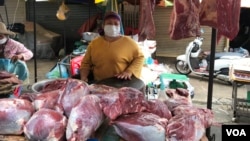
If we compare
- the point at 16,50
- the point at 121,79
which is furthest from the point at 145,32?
the point at 16,50

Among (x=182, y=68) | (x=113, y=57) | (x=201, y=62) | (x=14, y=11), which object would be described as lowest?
(x=182, y=68)

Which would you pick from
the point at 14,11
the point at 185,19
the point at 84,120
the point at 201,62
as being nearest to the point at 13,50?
the point at 185,19

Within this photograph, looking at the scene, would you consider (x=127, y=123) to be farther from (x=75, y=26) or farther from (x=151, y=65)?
(x=75, y=26)

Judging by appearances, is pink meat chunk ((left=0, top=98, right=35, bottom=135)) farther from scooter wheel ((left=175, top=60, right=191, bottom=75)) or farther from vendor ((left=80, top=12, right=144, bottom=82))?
scooter wheel ((left=175, top=60, right=191, bottom=75))

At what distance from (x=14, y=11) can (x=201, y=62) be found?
646 centimetres

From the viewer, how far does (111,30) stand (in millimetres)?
4020

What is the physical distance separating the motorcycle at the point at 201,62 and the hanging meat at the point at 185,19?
5763mm

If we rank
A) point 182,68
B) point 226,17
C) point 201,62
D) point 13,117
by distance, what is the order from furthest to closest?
point 182,68, point 201,62, point 226,17, point 13,117

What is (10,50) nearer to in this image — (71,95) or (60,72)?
(60,72)

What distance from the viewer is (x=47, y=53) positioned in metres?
10.8

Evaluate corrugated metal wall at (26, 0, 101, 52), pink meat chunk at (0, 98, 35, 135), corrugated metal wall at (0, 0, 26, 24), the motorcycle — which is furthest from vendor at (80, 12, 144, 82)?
corrugated metal wall at (0, 0, 26, 24)

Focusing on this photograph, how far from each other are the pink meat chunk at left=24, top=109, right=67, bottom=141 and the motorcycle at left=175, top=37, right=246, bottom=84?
6.74 metres

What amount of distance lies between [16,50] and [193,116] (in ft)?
11.9

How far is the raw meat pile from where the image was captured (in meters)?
1.80
